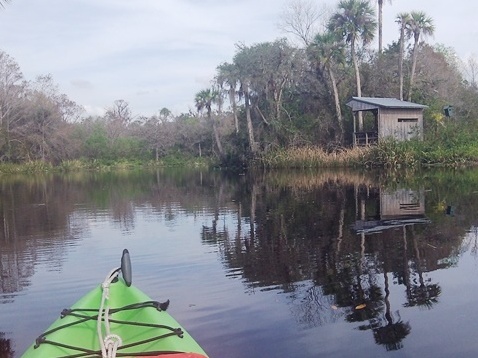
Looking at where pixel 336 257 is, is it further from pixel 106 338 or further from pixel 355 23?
pixel 355 23

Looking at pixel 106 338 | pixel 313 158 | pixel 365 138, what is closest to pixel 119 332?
pixel 106 338

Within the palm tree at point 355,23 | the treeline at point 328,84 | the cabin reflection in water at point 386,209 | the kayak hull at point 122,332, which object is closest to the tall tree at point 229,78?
the treeline at point 328,84

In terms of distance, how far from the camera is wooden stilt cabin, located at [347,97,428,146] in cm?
3164

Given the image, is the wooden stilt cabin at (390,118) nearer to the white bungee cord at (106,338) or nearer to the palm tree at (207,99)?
the palm tree at (207,99)

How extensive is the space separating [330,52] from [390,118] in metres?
7.01

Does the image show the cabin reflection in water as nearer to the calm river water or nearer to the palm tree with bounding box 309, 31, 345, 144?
the calm river water

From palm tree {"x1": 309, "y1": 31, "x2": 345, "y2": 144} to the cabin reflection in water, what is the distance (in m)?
17.9

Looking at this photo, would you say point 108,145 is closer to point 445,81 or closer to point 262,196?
point 445,81

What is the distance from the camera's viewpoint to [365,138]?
1326 inches

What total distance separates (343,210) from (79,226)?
23.4 ft

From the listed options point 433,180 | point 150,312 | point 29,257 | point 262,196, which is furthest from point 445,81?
point 150,312

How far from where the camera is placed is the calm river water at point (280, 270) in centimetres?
564

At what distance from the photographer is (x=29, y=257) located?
10188 mm

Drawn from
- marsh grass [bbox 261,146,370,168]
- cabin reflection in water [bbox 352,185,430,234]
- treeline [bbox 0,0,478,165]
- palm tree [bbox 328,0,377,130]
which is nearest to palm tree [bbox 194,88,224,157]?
treeline [bbox 0,0,478,165]
